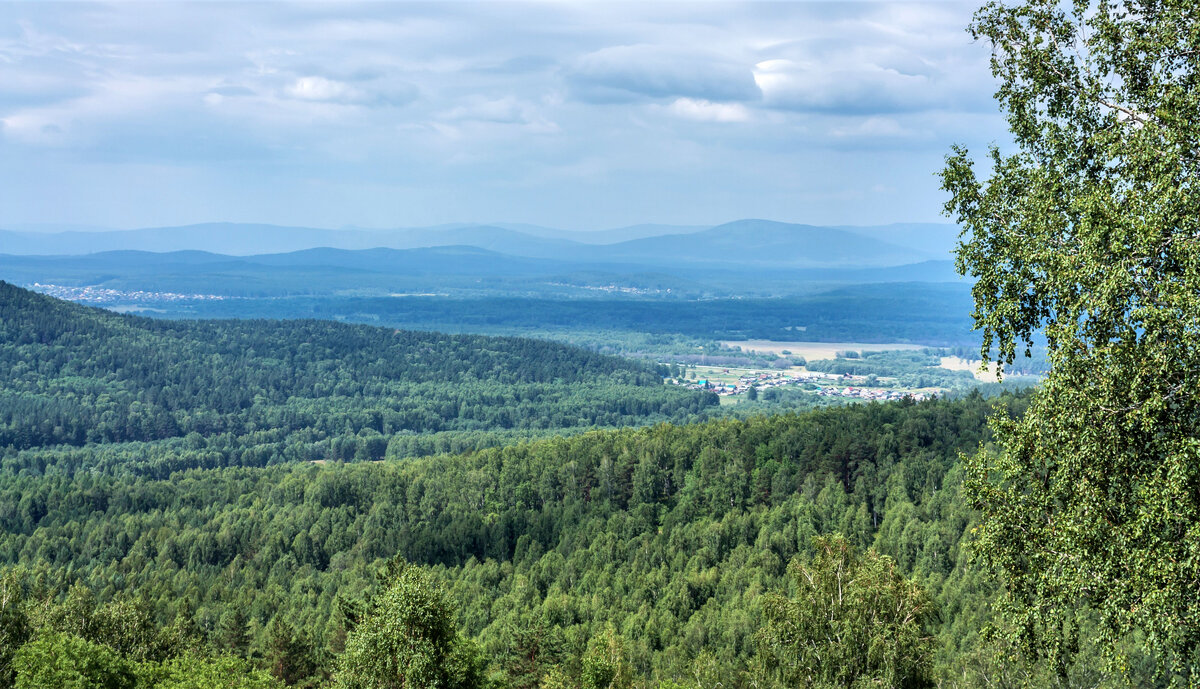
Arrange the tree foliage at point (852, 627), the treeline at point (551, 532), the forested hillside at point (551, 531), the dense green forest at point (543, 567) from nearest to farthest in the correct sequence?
the tree foliage at point (852, 627) < the dense green forest at point (543, 567) < the treeline at point (551, 532) < the forested hillside at point (551, 531)

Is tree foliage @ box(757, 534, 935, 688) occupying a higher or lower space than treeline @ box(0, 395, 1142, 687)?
higher

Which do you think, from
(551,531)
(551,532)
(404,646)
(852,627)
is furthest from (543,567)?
(852,627)

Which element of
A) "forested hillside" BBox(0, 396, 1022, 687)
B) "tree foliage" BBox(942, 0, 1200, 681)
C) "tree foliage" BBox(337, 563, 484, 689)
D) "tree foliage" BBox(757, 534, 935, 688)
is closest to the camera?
"tree foliage" BBox(942, 0, 1200, 681)

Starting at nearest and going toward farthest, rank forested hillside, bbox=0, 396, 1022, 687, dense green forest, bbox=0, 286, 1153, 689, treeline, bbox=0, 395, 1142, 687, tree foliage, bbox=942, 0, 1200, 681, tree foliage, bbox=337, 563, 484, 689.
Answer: tree foliage, bbox=942, 0, 1200, 681 → tree foliage, bbox=337, 563, 484, 689 → dense green forest, bbox=0, 286, 1153, 689 → treeline, bbox=0, 395, 1142, 687 → forested hillside, bbox=0, 396, 1022, 687

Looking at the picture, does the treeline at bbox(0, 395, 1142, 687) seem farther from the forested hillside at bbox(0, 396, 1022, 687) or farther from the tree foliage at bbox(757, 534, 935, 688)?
the tree foliage at bbox(757, 534, 935, 688)

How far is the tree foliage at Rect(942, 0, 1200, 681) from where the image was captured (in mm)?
13938

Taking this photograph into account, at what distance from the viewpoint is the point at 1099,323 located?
48.5 ft

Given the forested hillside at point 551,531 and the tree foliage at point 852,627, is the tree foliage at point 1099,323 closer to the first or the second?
the tree foliage at point 852,627

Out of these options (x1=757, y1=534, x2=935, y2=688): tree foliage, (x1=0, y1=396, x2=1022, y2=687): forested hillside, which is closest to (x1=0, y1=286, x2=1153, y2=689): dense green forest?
(x1=757, y1=534, x2=935, y2=688): tree foliage

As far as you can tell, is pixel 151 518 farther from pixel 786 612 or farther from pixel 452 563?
pixel 786 612

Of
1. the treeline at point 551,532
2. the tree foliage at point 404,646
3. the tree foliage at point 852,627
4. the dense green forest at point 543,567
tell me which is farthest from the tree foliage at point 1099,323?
the treeline at point 551,532

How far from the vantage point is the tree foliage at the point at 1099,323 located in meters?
13.9

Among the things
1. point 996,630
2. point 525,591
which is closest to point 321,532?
point 525,591

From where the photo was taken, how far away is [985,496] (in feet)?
55.3
